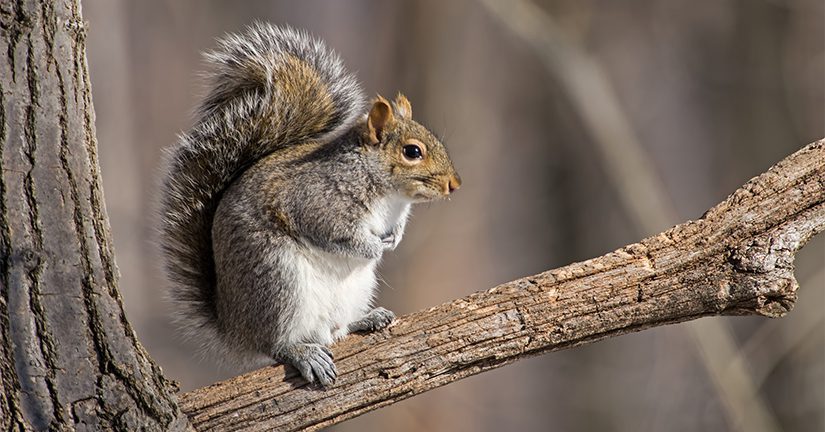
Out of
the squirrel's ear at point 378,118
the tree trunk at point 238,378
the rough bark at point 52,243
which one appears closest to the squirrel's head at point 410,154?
the squirrel's ear at point 378,118

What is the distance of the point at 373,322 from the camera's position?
263 cm

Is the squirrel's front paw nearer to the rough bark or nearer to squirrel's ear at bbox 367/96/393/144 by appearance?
the rough bark

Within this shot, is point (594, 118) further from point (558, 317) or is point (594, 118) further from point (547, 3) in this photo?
point (558, 317)

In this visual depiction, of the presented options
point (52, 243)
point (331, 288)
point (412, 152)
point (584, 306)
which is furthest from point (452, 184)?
point (52, 243)

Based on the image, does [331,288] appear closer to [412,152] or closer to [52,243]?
[412,152]

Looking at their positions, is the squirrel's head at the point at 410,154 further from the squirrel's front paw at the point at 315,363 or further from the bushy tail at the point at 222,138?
the squirrel's front paw at the point at 315,363

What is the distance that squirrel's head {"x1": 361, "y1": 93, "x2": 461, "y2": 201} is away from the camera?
2850 millimetres

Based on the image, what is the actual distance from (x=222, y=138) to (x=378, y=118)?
1.41 feet

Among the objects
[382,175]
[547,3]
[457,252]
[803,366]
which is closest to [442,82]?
[457,252]

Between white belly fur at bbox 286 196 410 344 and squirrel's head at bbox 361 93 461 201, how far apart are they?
8 centimetres

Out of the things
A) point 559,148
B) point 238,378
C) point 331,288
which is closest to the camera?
point 238,378

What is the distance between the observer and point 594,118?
603 centimetres

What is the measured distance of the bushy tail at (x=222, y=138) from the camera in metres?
2.86

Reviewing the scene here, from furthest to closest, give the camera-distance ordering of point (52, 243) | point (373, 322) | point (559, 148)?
point (559, 148) < point (373, 322) < point (52, 243)
